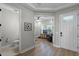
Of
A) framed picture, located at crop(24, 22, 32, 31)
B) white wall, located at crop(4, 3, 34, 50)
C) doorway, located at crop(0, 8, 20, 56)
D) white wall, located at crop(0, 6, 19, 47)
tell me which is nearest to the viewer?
white wall, located at crop(4, 3, 34, 50)

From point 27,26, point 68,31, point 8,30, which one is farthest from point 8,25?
point 68,31

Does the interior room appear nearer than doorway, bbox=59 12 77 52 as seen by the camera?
Yes

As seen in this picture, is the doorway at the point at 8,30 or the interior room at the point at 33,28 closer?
the interior room at the point at 33,28

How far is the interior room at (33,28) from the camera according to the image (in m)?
4.03

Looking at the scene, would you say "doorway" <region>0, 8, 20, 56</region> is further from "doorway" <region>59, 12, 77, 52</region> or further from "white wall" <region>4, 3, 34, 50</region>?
"doorway" <region>59, 12, 77, 52</region>

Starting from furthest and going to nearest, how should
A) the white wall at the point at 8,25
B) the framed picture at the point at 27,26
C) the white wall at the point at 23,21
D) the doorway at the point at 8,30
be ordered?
the white wall at the point at 8,25
the doorway at the point at 8,30
the framed picture at the point at 27,26
the white wall at the point at 23,21

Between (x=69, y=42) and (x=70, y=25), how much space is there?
0.96m

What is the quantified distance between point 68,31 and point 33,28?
6.87ft

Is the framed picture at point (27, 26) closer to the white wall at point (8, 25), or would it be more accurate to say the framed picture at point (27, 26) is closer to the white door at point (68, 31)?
the white wall at point (8, 25)

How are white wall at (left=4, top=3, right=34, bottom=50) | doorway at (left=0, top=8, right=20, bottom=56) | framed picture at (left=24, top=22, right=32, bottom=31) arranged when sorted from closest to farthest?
white wall at (left=4, top=3, right=34, bottom=50)
framed picture at (left=24, top=22, right=32, bottom=31)
doorway at (left=0, top=8, right=20, bottom=56)

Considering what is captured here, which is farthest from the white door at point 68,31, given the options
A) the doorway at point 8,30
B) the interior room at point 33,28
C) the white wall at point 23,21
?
the doorway at point 8,30

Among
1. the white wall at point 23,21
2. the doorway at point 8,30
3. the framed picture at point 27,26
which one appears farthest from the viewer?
the doorway at point 8,30

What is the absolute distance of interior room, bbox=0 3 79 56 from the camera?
4.03 m

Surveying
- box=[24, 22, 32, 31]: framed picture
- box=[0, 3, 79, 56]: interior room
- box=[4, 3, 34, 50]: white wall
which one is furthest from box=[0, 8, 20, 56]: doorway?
box=[24, 22, 32, 31]: framed picture
